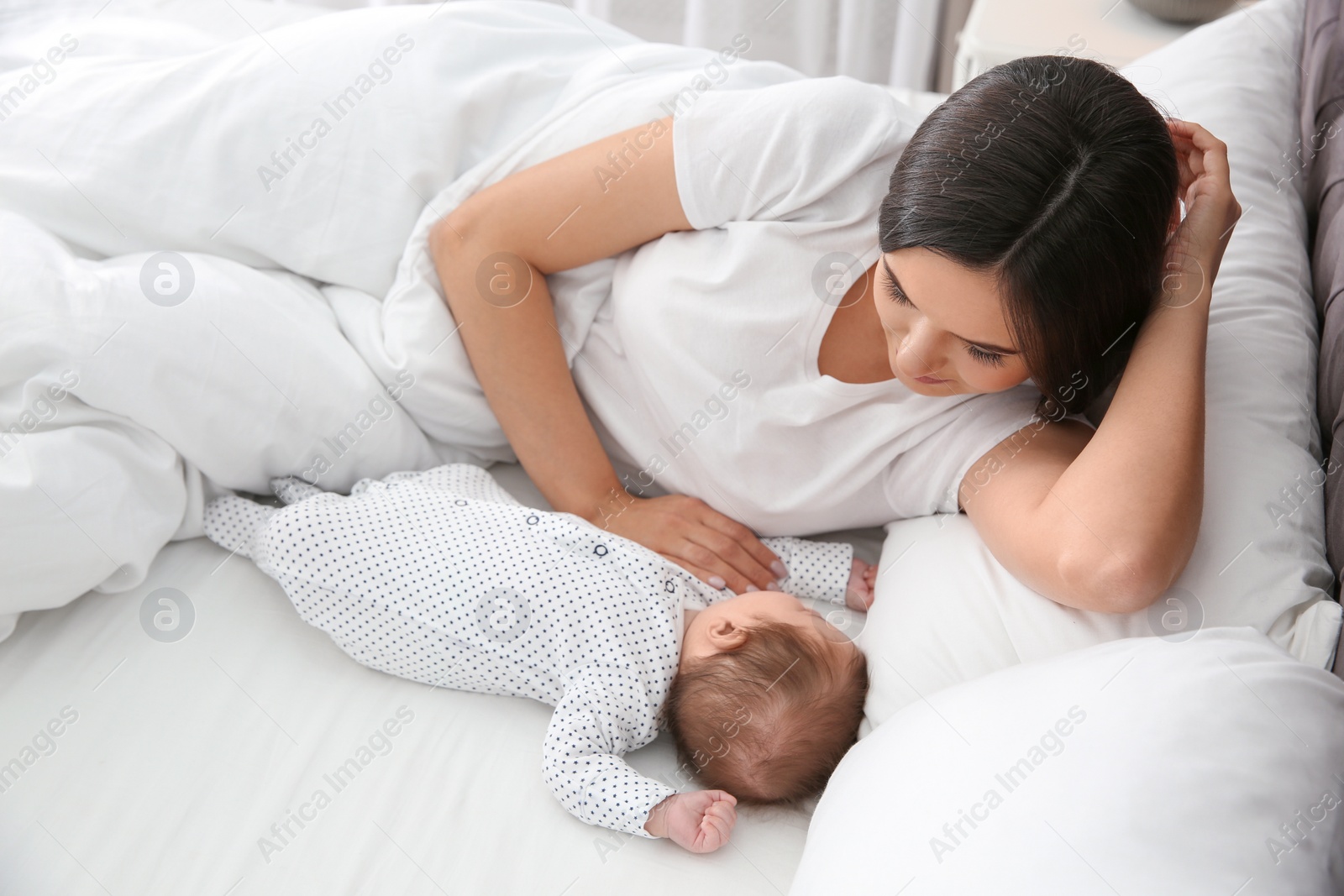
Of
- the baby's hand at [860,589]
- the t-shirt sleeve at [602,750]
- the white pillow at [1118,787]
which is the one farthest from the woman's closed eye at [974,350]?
the t-shirt sleeve at [602,750]

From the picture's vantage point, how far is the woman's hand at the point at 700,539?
1226 mm

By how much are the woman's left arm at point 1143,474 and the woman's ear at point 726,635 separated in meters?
0.30

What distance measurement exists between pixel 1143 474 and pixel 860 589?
0.42 m

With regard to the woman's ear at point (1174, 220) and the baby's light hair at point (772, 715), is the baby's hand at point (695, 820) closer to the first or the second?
the baby's light hair at point (772, 715)

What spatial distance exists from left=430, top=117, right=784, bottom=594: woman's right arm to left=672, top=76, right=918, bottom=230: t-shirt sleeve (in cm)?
4

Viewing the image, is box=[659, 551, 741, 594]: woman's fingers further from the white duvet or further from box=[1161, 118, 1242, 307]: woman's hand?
box=[1161, 118, 1242, 307]: woman's hand

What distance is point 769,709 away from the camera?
1029 millimetres

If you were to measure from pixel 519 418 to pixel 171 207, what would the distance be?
52cm

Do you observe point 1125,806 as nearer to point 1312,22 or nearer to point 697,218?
point 697,218

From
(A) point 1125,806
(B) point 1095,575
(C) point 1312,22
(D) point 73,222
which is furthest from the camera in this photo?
(C) point 1312,22

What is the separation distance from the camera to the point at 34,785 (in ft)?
3.21

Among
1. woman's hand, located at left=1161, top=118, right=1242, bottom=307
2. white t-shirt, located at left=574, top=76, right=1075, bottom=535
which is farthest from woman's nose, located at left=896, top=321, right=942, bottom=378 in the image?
woman's hand, located at left=1161, top=118, right=1242, bottom=307

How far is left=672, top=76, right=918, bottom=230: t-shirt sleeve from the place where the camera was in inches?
42.8

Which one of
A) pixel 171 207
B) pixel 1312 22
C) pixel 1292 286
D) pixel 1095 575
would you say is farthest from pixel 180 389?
pixel 1312 22
